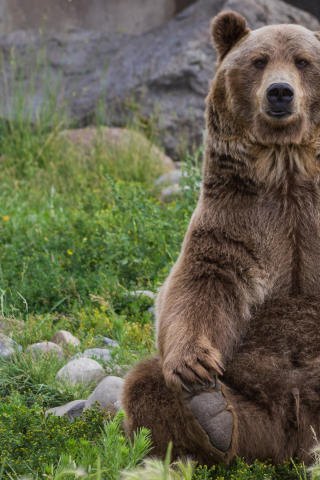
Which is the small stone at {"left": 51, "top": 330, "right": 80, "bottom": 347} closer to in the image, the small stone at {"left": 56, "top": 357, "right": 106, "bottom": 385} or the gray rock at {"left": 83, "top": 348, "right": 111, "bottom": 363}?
the gray rock at {"left": 83, "top": 348, "right": 111, "bottom": 363}

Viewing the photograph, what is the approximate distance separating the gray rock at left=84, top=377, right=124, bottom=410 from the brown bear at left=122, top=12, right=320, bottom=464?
33 cm

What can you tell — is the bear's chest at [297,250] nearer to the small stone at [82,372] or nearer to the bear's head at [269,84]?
the bear's head at [269,84]

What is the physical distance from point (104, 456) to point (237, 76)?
2.01 meters

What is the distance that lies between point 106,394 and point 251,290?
1.02 metres

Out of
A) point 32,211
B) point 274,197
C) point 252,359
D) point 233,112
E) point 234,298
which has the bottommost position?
point 32,211

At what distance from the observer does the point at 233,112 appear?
121 inches

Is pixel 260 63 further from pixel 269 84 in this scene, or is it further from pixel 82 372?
pixel 82 372

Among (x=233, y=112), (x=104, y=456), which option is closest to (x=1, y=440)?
(x=104, y=456)

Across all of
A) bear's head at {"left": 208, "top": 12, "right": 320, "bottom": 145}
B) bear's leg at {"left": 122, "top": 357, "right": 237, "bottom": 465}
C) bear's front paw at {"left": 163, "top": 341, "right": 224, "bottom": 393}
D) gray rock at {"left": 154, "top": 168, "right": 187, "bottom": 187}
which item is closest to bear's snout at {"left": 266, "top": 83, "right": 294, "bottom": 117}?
bear's head at {"left": 208, "top": 12, "right": 320, "bottom": 145}

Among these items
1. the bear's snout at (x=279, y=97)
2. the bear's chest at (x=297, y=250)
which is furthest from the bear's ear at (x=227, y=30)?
the bear's chest at (x=297, y=250)

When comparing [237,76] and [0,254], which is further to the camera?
[0,254]

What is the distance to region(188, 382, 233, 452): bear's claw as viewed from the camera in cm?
248

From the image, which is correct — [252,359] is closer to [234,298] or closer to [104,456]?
[234,298]

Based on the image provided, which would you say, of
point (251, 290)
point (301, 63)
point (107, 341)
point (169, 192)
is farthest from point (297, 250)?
point (169, 192)
